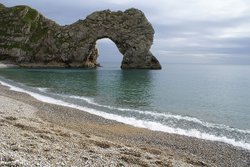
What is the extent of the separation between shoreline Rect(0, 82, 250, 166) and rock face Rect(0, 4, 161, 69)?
126404 mm

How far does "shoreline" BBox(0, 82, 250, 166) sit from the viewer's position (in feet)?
68.2

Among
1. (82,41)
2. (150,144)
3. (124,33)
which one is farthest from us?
(82,41)

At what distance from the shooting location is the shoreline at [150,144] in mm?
20797

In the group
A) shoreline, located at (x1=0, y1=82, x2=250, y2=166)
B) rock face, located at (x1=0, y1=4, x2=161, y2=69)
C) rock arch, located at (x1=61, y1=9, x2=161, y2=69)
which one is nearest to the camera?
shoreline, located at (x1=0, y1=82, x2=250, y2=166)

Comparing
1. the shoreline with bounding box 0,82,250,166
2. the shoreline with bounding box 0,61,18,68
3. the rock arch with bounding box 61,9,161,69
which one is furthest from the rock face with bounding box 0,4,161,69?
the shoreline with bounding box 0,82,250,166

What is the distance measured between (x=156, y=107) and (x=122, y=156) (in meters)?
28.1

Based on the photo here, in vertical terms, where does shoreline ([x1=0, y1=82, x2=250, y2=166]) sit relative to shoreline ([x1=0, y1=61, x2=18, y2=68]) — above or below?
below

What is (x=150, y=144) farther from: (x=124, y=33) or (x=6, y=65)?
(x=6, y=65)

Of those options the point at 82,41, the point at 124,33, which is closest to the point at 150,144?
the point at 124,33

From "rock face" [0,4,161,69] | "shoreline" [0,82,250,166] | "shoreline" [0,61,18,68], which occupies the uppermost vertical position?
"rock face" [0,4,161,69]

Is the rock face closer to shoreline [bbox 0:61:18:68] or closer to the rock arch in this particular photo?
Result: the rock arch

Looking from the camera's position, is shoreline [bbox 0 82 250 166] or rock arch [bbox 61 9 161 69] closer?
shoreline [bbox 0 82 250 166]

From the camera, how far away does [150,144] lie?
84.3ft

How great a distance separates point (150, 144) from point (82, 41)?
141743 millimetres
